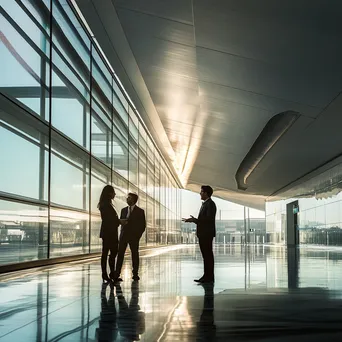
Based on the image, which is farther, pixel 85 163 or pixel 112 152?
pixel 112 152

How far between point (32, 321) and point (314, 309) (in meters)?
2.62

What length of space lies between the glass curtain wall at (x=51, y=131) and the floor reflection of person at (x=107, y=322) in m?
5.61

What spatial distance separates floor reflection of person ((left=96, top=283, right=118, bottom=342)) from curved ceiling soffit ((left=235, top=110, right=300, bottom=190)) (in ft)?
43.1

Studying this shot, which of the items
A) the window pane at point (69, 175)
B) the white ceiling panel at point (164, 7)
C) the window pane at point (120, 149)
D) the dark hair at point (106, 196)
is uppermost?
the white ceiling panel at point (164, 7)

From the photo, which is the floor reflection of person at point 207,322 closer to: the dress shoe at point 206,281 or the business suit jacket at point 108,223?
the dress shoe at point 206,281

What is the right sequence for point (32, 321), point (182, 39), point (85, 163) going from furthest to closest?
point (85, 163)
point (182, 39)
point (32, 321)

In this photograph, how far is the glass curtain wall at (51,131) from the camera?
39.9 ft

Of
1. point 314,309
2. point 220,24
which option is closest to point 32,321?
point 314,309

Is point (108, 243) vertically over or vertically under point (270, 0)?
under

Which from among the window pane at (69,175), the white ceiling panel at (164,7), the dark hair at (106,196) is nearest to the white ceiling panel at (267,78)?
the white ceiling panel at (164,7)

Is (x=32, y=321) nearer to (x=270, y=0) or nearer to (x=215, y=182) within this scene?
(x=270, y=0)

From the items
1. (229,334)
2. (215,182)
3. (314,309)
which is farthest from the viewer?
(215,182)

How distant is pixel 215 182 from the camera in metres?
46.9

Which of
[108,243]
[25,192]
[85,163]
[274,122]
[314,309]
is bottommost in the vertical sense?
[314,309]
